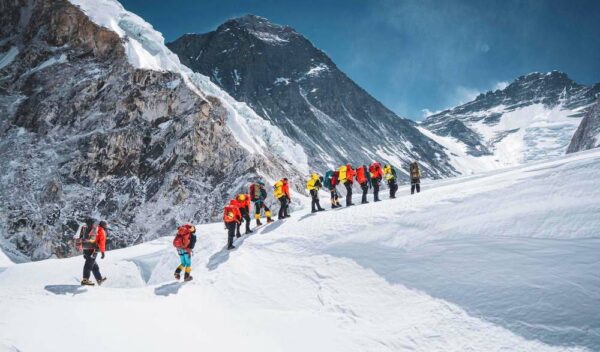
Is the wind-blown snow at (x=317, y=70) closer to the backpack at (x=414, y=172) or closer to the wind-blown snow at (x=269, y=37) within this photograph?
the wind-blown snow at (x=269, y=37)

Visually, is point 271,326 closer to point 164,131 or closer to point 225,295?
point 225,295

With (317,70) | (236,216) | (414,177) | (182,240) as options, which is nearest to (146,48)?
(414,177)

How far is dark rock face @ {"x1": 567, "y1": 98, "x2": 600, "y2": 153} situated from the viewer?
42000mm

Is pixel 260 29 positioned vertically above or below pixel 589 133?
above

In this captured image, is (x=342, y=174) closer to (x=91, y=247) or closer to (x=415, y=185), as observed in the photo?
(x=415, y=185)

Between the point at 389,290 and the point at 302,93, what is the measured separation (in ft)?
481

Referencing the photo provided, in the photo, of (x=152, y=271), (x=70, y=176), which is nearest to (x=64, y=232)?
(x=70, y=176)

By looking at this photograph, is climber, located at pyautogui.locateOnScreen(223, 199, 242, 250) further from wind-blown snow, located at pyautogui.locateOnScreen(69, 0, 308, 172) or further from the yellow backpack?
wind-blown snow, located at pyautogui.locateOnScreen(69, 0, 308, 172)

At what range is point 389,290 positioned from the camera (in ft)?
29.1

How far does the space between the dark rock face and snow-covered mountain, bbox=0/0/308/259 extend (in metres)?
35.9

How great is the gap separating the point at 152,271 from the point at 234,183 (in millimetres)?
34912

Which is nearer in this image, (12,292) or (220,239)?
(12,292)

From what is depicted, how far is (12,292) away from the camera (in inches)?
348

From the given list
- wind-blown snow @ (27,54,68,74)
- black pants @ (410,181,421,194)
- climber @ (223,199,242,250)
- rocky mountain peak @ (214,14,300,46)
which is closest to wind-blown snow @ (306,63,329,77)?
rocky mountain peak @ (214,14,300,46)
